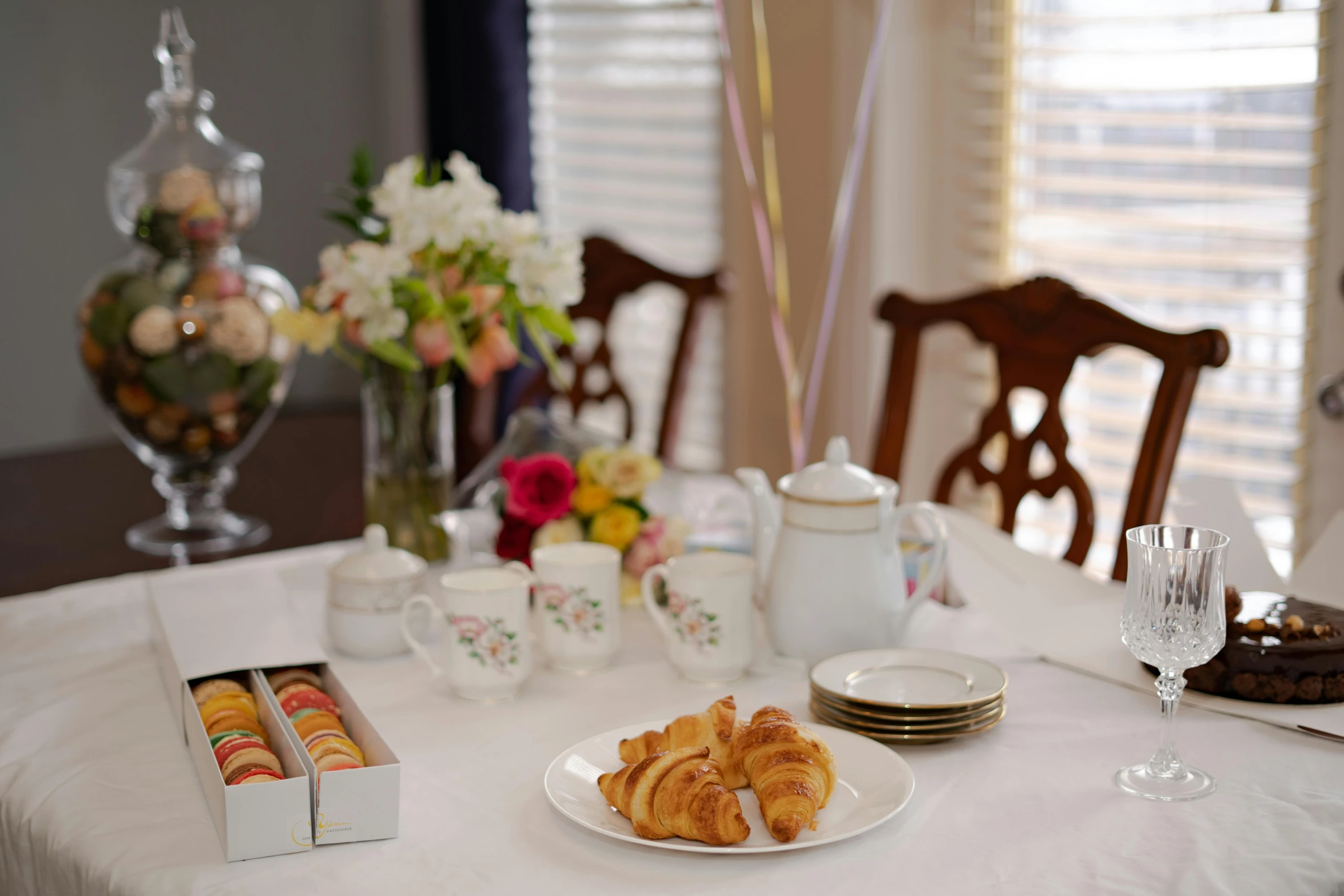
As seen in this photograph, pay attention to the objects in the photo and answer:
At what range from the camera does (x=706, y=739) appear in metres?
0.92

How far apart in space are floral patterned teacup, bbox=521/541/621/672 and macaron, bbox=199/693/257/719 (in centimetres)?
27

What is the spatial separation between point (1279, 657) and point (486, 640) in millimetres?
636

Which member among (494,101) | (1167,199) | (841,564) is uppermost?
(494,101)

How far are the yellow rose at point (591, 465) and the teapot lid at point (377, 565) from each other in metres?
0.21

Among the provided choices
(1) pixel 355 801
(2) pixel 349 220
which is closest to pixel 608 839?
(1) pixel 355 801

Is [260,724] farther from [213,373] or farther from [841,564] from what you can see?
[213,373]

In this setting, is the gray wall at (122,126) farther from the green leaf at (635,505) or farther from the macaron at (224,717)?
the macaron at (224,717)

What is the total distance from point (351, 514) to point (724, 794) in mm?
1149

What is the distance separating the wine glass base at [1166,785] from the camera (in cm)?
90

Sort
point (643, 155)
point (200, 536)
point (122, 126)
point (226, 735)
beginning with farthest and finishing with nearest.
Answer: point (122, 126) < point (643, 155) < point (200, 536) < point (226, 735)

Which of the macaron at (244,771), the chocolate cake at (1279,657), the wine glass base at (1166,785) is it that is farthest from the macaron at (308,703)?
the chocolate cake at (1279,657)

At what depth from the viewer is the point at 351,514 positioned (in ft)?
6.09

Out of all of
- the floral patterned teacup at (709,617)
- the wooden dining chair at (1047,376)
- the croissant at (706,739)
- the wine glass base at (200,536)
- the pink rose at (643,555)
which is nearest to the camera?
the croissant at (706,739)

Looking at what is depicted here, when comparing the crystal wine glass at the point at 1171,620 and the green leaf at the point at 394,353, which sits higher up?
the green leaf at the point at 394,353
